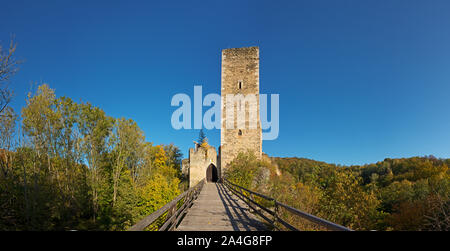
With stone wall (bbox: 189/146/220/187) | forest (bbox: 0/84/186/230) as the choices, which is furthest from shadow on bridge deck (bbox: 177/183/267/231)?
stone wall (bbox: 189/146/220/187)

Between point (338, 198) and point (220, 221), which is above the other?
point (220, 221)

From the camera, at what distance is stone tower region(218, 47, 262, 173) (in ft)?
65.8

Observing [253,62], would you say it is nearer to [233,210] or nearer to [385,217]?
[233,210]

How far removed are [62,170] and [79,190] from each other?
2.24 metres

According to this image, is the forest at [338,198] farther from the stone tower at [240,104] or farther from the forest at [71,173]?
the forest at [71,173]

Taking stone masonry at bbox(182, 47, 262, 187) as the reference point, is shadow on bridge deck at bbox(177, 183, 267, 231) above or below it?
below

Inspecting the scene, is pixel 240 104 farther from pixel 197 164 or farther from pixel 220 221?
pixel 220 221

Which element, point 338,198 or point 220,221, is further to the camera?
point 338,198

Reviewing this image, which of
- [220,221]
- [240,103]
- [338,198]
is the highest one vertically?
[240,103]

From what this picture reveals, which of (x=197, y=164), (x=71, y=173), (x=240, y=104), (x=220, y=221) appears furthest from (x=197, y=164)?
(x=220, y=221)

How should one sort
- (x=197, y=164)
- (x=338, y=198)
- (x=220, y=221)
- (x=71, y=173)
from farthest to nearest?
(x=197, y=164), (x=71, y=173), (x=338, y=198), (x=220, y=221)

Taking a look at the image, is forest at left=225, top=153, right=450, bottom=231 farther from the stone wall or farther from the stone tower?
the stone wall

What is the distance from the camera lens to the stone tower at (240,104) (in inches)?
789

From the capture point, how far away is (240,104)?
20375 mm
